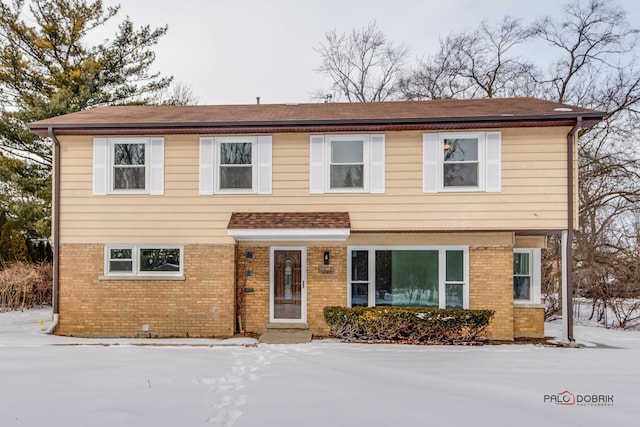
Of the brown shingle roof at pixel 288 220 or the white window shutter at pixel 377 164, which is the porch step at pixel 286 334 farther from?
the white window shutter at pixel 377 164

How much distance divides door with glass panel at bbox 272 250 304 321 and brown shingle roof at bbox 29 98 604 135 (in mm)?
3189

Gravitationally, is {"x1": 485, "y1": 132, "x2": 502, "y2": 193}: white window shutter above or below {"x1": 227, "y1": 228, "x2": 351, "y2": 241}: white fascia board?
above

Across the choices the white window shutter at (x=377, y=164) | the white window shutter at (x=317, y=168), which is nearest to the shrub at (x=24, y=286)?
the white window shutter at (x=317, y=168)

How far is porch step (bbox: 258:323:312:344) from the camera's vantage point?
27.5 ft

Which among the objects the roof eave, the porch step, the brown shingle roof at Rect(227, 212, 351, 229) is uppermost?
the roof eave

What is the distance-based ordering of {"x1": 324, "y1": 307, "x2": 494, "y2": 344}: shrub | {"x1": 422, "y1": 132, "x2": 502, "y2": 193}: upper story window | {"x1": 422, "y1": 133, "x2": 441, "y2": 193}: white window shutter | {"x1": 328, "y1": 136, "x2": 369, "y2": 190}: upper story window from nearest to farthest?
{"x1": 324, "y1": 307, "x2": 494, "y2": 344}: shrub → {"x1": 422, "y1": 132, "x2": 502, "y2": 193}: upper story window → {"x1": 422, "y1": 133, "x2": 441, "y2": 193}: white window shutter → {"x1": 328, "y1": 136, "x2": 369, "y2": 190}: upper story window

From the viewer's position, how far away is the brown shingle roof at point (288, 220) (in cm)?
856

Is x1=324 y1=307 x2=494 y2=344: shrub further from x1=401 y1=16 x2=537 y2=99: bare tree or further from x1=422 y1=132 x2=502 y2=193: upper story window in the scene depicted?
x1=401 y1=16 x2=537 y2=99: bare tree

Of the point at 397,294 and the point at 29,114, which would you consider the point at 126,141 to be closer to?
the point at 397,294

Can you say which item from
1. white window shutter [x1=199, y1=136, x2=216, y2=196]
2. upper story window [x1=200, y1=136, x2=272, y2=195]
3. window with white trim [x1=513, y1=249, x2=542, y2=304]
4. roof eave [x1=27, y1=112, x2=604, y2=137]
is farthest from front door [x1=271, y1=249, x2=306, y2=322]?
window with white trim [x1=513, y1=249, x2=542, y2=304]

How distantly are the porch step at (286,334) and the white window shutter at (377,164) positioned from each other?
3686mm

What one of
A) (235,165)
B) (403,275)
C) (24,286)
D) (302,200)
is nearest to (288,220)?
(302,200)

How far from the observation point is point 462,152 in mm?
8914

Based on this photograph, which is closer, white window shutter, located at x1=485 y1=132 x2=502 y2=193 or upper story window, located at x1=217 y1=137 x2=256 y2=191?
white window shutter, located at x1=485 y1=132 x2=502 y2=193
